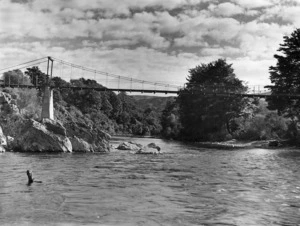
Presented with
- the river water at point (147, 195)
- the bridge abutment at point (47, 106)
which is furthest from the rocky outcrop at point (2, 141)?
the river water at point (147, 195)

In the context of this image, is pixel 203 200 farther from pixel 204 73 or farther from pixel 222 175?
pixel 204 73

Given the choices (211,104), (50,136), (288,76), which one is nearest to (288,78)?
(288,76)

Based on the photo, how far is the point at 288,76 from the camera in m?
64.2

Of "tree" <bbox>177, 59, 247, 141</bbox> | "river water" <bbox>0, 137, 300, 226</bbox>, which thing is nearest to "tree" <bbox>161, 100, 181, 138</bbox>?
"tree" <bbox>177, 59, 247, 141</bbox>

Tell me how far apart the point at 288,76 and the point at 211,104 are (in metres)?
22.6

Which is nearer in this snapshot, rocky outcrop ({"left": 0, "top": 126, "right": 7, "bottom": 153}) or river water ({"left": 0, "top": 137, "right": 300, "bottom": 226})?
river water ({"left": 0, "top": 137, "right": 300, "bottom": 226})

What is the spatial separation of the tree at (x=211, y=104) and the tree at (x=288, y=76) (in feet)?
40.6

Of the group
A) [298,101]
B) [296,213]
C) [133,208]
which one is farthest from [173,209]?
[298,101]

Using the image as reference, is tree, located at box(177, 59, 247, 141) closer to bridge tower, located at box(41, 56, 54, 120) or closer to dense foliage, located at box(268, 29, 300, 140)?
dense foliage, located at box(268, 29, 300, 140)

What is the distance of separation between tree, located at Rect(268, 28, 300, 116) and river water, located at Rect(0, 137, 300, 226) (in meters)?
35.9

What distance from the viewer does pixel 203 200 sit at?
18.8 metres

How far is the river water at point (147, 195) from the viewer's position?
1516 centimetres

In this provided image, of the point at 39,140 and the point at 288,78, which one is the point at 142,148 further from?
the point at 288,78

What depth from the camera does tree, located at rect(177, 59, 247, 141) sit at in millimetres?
79750
